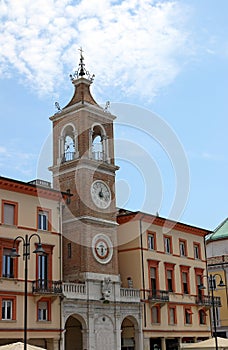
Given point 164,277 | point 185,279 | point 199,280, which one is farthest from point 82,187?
point 199,280

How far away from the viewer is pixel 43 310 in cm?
3906

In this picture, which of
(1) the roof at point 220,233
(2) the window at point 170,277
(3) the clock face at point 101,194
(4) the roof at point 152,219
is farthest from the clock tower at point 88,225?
(1) the roof at point 220,233

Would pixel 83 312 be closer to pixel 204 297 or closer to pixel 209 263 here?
pixel 204 297

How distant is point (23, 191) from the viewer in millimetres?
39719

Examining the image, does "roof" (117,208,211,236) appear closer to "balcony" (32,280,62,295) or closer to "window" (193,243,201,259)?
"window" (193,243,201,259)

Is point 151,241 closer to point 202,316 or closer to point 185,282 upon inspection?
point 185,282

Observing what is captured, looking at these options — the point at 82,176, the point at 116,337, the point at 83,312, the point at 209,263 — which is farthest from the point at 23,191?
the point at 209,263

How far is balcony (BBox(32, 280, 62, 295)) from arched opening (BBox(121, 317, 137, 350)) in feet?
35.5

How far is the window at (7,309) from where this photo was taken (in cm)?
3653

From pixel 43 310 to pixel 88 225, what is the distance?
27.5 ft

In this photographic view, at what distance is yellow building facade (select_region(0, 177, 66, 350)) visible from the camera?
1459 inches

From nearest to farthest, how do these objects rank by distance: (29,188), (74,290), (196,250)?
(29,188) → (74,290) → (196,250)

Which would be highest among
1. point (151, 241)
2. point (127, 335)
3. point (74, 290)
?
point (151, 241)

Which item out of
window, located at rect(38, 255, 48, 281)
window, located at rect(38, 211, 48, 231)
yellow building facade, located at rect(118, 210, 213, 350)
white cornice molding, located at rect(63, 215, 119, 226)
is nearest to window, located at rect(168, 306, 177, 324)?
yellow building facade, located at rect(118, 210, 213, 350)
